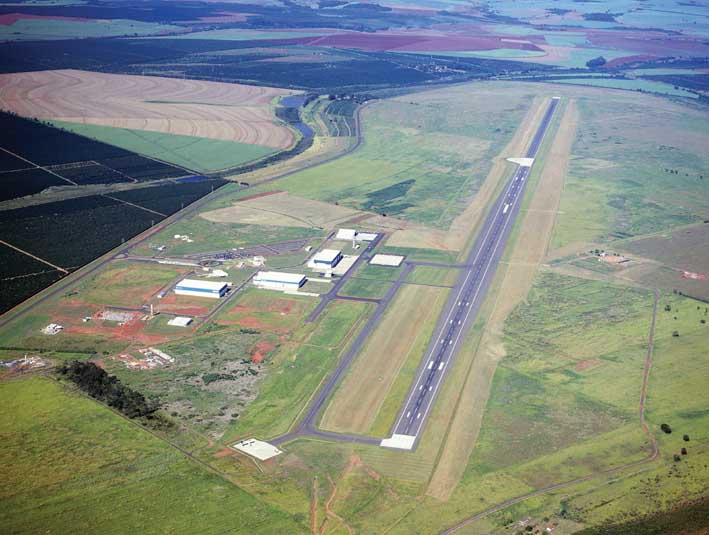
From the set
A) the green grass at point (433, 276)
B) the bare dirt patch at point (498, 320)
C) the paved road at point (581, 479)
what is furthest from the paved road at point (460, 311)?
the paved road at point (581, 479)

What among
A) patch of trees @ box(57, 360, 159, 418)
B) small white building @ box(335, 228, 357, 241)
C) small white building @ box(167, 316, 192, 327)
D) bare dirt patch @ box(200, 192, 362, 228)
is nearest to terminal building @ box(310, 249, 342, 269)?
small white building @ box(335, 228, 357, 241)

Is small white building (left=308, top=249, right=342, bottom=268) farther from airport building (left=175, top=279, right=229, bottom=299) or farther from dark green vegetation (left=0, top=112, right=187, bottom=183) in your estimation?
dark green vegetation (left=0, top=112, right=187, bottom=183)

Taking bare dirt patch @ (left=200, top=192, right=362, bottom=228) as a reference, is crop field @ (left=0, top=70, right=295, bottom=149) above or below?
above

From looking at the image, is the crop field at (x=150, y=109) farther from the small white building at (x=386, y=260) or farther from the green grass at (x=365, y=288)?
the green grass at (x=365, y=288)

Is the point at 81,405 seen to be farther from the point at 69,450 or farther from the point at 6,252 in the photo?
the point at 6,252

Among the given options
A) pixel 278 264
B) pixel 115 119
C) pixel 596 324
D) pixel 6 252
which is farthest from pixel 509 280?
pixel 115 119

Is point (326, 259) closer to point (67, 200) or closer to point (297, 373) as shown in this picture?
point (297, 373)
